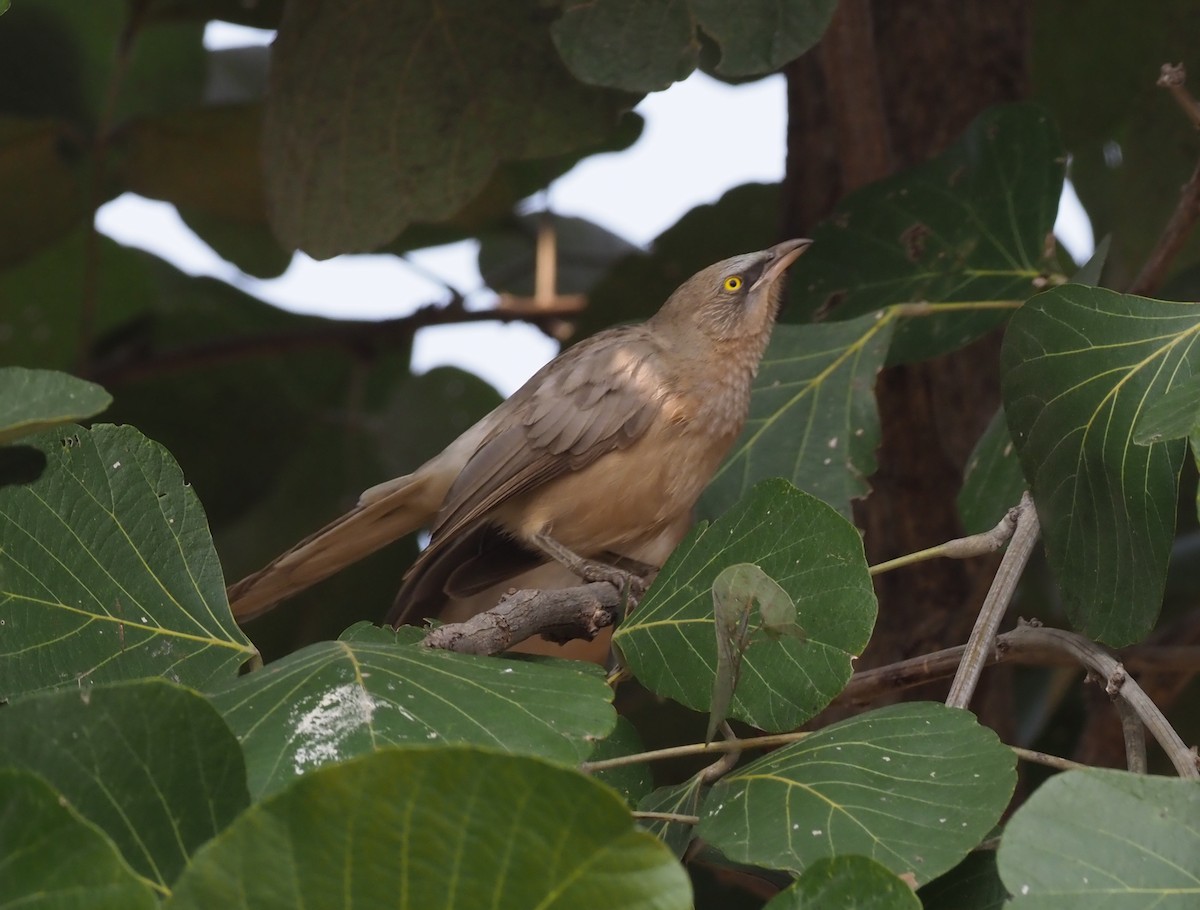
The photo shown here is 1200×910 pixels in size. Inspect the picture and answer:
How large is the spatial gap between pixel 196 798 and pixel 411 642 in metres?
0.67

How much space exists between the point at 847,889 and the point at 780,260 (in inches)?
92.9

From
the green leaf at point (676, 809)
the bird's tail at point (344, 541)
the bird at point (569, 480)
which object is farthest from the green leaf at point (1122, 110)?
the green leaf at point (676, 809)

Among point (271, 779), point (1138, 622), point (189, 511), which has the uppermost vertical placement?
point (189, 511)

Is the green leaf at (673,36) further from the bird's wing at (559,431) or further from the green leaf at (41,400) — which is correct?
the green leaf at (41,400)

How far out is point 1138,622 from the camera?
6.95 ft

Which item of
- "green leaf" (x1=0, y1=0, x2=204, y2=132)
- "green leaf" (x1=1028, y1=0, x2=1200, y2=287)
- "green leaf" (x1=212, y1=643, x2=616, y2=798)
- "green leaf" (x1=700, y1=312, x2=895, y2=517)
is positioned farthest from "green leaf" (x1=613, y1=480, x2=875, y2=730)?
"green leaf" (x1=0, y1=0, x2=204, y2=132)

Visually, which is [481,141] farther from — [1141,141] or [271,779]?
[271,779]

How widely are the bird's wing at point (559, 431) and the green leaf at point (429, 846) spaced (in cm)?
192

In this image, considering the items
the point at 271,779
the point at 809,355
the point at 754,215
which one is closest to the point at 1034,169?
the point at 809,355

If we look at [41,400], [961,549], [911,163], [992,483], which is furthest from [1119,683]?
[911,163]

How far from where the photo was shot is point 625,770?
2047 mm

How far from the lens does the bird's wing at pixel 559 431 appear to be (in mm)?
3225

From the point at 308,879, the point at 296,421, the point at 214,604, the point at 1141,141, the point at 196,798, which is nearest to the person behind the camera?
the point at 308,879

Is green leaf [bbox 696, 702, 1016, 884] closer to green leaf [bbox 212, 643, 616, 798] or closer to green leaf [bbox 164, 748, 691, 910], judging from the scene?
green leaf [bbox 212, 643, 616, 798]
